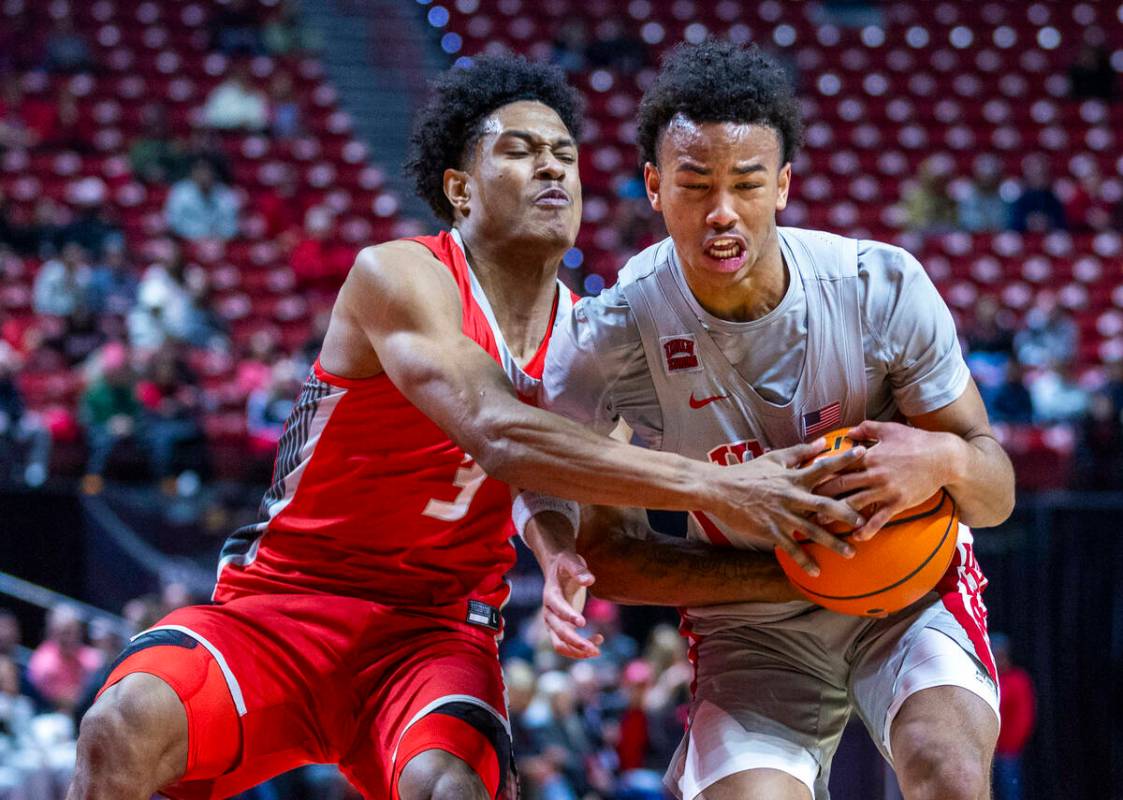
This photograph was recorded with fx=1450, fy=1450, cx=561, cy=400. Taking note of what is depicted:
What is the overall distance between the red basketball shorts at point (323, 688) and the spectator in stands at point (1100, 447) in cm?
715

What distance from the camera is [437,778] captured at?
3564mm

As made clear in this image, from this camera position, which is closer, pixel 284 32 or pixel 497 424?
pixel 497 424

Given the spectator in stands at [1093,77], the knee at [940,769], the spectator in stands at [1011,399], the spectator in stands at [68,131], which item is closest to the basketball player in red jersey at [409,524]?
the knee at [940,769]

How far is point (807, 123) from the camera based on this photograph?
13.8 metres

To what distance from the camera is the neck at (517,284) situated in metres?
4.27

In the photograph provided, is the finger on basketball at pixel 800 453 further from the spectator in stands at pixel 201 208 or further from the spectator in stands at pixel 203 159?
the spectator in stands at pixel 203 159

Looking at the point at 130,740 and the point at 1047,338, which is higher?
the point at 130,740

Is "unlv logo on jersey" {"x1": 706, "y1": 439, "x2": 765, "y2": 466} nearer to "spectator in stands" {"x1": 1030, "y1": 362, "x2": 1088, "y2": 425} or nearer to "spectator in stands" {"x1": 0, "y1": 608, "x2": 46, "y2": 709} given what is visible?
"spectator in stands" {"x1": 0, "y1": 608, "x2": 46, "y2": 709}

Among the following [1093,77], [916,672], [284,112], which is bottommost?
[916,672]

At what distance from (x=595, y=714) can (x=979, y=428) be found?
5.72 meters

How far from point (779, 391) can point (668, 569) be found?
2.06ft

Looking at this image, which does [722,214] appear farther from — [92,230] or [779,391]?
[92,230]

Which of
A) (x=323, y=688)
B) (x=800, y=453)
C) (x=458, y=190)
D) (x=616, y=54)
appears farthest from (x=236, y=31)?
(x=800, y=453)

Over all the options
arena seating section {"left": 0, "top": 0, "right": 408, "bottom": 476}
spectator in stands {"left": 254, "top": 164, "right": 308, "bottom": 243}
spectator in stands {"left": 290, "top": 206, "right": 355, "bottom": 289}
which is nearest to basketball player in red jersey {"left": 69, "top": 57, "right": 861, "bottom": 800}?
arena seating section {"left": 0, "top": 0, "right": 408, "bottom": 476}
